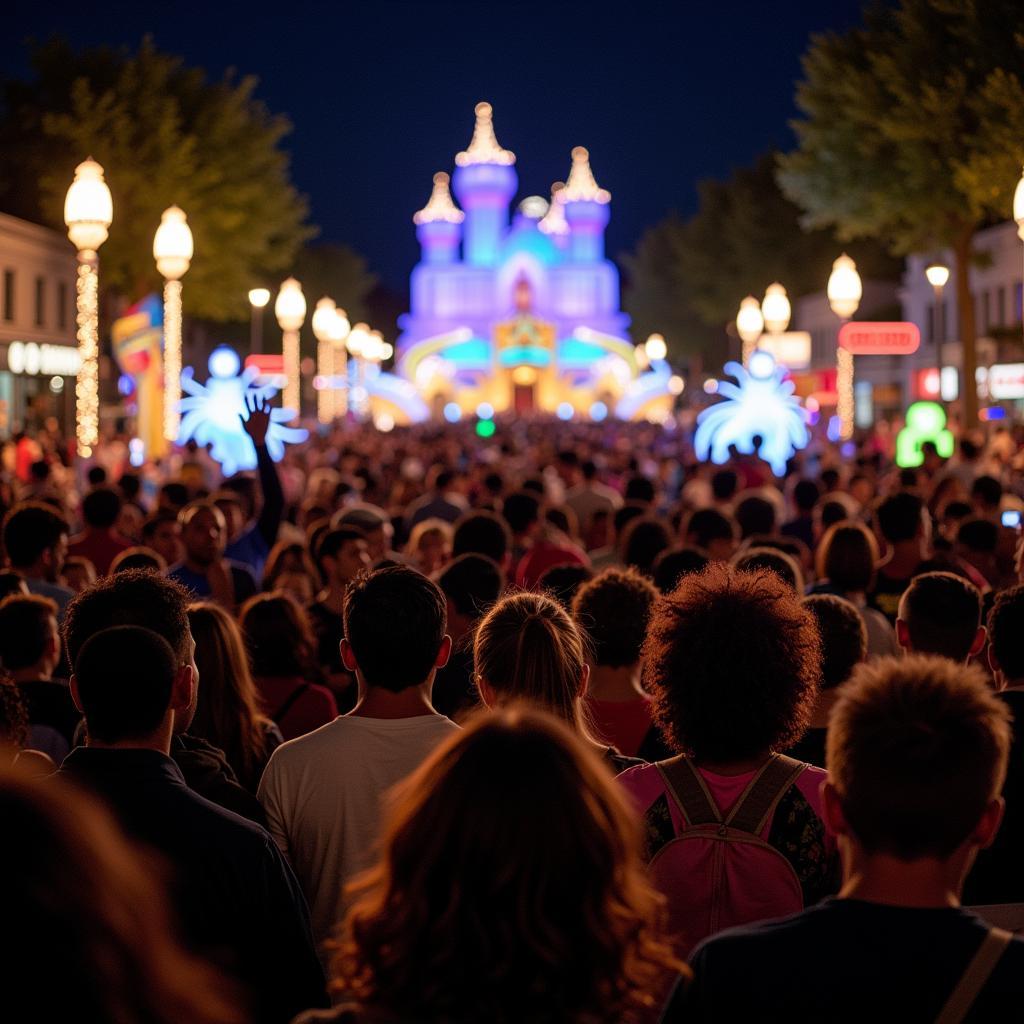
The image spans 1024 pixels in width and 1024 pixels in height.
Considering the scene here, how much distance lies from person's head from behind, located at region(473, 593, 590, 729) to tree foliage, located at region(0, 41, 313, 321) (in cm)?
3948

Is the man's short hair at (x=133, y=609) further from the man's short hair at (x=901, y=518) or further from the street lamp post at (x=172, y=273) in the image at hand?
the street lamp post at (x=172, y=273)

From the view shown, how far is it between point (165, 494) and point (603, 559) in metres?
3.71

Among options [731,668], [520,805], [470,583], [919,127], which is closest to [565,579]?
[470,583]

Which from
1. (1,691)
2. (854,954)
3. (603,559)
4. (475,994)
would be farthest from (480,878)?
(603,559)

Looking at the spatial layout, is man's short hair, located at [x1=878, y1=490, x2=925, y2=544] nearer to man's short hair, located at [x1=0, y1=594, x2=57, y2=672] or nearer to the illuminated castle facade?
man's short hair, located at [x1=0, y1=594, x2=57, y2=672]

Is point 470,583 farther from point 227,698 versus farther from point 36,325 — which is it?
point 36,325

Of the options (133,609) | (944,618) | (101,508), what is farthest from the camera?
(101,508)

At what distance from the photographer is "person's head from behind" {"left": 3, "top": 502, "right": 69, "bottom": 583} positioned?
841cm

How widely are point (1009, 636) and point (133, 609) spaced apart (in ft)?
8.30

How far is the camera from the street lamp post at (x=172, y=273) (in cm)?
1956

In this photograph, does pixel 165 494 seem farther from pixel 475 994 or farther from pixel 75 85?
pixel 75 85

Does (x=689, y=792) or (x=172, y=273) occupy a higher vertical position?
(x=172, y=273)

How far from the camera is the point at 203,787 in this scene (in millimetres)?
4414

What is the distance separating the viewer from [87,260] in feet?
56.3
